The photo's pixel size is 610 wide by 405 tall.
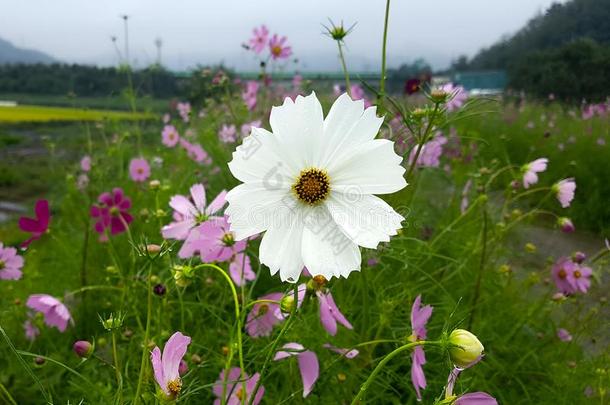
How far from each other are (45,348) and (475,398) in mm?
1064

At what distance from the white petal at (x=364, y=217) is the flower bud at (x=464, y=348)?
0.37ft

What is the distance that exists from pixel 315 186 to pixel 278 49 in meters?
1.47

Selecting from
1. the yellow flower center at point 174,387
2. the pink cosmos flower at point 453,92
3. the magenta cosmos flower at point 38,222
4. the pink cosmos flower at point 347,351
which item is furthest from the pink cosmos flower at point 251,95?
the yellow flower center at point 174,387

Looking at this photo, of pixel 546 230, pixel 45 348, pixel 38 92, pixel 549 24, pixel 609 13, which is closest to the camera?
pixel 45 348

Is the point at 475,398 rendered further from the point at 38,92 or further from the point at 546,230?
the point at 38,92

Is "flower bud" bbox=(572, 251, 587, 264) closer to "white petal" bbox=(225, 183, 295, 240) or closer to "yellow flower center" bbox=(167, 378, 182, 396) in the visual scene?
"white petal" bbox=(225, 183, 295, 240)

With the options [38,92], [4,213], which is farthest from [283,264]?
[38,92]

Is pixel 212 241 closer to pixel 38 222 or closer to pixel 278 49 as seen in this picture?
pixel 38 222

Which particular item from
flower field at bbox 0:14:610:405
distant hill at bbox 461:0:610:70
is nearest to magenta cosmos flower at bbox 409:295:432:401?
flower field at bbox 0:14:610:405

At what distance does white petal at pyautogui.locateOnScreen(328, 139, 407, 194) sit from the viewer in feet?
1.57

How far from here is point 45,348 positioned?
1152mm

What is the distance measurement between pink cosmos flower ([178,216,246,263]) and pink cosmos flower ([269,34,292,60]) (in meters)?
1.30

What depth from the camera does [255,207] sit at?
1.61 ft

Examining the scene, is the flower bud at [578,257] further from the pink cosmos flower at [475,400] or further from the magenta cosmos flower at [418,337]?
the pink cosmos flower at [475,400]
